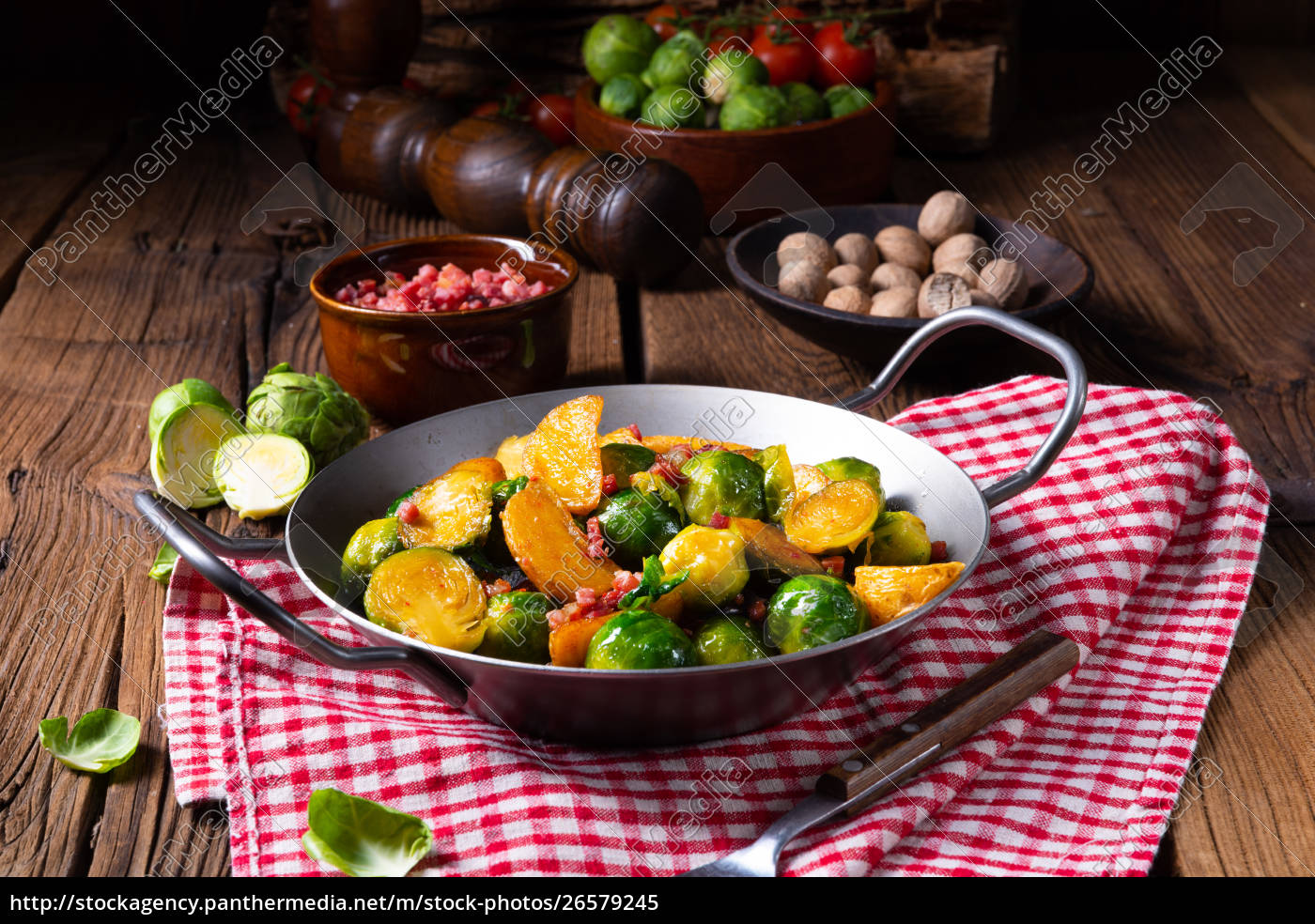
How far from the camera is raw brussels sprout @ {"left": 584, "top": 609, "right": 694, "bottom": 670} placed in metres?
1.24

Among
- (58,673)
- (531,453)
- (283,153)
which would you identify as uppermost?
(531,453)

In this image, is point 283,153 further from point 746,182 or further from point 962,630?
point 962,630

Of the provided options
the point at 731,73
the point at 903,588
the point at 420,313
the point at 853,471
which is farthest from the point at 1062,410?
the point at 731,73

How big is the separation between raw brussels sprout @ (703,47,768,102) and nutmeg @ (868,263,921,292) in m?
0.77

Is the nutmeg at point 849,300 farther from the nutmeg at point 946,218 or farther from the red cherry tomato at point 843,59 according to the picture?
the red cherry tomato at point 843,59

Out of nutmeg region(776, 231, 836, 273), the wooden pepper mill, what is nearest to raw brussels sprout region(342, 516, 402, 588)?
the wooden pepper mill

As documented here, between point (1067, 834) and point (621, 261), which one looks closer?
point (1067, 834)

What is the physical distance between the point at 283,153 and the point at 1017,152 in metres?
2.23

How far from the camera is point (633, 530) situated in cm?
150

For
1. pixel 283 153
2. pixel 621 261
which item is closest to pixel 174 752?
pixel 621 261

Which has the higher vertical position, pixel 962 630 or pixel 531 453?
pixel 531 453

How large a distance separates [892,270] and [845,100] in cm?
77
